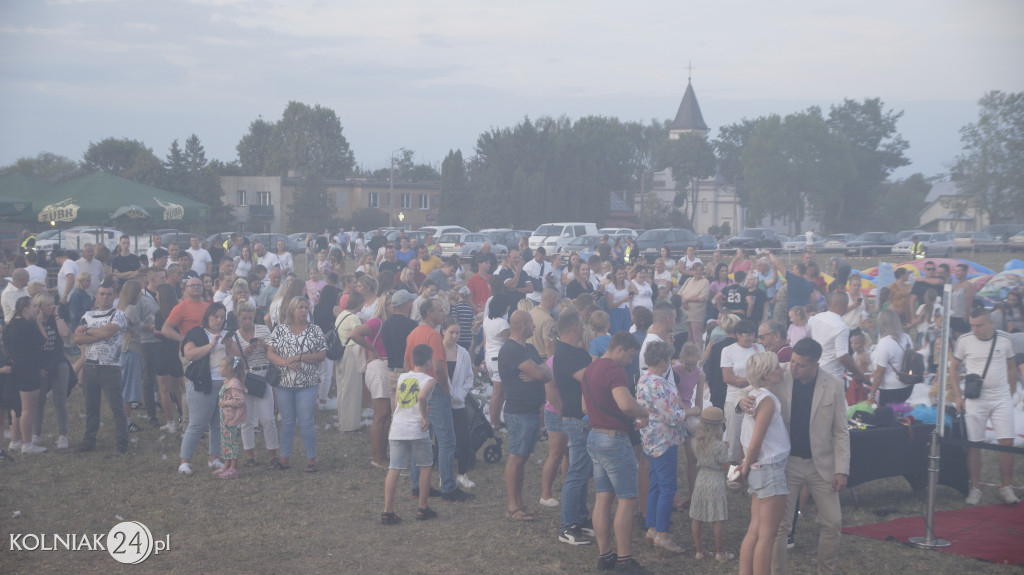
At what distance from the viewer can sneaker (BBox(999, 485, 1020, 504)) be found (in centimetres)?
706

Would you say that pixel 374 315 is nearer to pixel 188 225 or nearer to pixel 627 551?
pixel 627 551

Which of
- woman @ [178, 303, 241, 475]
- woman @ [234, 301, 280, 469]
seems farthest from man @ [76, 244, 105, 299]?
woman @ [234, 301, 280, 469]

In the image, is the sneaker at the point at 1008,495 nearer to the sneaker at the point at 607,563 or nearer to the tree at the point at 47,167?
the sneaker at the point at 607,563

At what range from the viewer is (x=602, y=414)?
5395 mm

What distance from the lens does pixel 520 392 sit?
637cm

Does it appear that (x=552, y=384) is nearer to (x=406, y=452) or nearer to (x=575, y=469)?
(x=575, y=469)

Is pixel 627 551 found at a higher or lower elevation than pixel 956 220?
lower

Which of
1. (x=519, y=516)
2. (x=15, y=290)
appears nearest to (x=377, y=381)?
(x=519, y=516)

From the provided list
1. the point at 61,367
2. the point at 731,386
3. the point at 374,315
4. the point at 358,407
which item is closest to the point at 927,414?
the point at 731,386

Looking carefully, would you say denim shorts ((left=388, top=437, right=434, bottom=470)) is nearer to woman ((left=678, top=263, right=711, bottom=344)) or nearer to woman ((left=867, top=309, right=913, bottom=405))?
woman ((left=867, top=309, right=913, bottom=405))

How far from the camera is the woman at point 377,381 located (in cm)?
759

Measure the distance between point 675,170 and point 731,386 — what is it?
79.7 meters

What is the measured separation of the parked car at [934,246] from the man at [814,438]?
35.8 m

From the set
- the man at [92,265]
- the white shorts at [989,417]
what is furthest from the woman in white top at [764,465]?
the man at [92,265]
